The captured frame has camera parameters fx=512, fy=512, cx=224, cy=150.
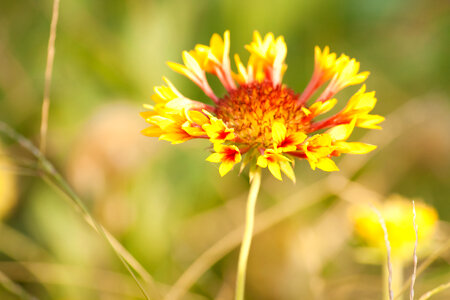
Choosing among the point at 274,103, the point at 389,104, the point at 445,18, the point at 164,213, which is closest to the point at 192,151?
the point at 164,213

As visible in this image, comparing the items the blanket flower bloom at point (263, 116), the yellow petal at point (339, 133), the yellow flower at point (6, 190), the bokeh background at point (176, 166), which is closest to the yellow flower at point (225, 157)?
the blanket flower bloom at point (263, 116)

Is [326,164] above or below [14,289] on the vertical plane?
above

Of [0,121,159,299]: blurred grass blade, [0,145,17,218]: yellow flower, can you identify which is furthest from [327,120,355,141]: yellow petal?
[0,145,17,218]: yellow flower

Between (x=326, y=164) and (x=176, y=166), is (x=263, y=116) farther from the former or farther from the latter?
(x=176, y=166)

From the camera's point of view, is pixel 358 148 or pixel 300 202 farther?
pixel 300 202

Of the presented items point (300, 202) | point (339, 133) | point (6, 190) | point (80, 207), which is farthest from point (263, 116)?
point (6, 190)

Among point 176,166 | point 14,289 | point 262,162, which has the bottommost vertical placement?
point 14,289

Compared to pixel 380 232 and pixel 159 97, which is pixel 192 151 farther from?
pixel 159 97

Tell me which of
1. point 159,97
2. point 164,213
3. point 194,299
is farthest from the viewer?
point 164,213
